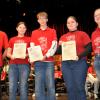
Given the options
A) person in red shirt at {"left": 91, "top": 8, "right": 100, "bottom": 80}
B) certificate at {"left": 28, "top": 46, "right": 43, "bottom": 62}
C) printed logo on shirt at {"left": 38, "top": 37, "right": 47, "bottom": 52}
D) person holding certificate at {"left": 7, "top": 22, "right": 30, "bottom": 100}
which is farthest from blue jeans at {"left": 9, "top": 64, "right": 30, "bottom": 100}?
person in red shirt at {"left": 91, "top": 8, "right": 100, "bottom": 80}

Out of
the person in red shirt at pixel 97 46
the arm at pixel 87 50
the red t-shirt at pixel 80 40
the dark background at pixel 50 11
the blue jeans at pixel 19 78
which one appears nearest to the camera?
the person in red shirt at pixel 97 46

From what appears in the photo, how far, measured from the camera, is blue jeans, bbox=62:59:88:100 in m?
4.39

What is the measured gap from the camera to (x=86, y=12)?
39.5ft

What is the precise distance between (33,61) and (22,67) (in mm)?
276

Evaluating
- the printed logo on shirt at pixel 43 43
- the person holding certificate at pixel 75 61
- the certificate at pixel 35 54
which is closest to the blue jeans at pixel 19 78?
the certificate at pixel 35 54

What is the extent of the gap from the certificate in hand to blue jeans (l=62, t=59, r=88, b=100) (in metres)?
0.09

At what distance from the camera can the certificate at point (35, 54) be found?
4.53 metres

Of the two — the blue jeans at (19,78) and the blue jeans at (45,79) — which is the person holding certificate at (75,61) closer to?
the blue jeans at (45,79)

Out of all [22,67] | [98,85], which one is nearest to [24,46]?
[22,67]

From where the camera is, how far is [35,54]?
4562 mm

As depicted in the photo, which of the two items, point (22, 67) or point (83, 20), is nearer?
point (22, 67)

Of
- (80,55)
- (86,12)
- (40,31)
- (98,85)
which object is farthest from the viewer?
(86,12)

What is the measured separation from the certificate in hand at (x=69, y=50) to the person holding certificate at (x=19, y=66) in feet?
2.19

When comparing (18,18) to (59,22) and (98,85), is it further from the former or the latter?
(98,85)
